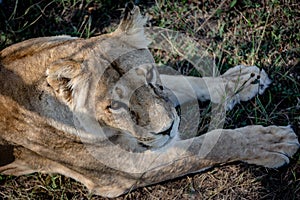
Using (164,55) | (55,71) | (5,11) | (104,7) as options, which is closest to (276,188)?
(164,55)

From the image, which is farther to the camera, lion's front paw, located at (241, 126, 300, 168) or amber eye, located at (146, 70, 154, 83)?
lion's front paw, located at (241, 126, 300, 168)

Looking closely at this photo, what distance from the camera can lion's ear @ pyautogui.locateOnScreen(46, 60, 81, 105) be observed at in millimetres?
2092

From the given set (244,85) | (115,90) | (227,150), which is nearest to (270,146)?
(227,150)

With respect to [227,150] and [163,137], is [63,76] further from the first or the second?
[227,150]

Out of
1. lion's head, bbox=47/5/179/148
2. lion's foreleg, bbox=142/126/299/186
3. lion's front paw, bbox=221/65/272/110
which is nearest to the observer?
lion's head, bbox=47/5/179/148

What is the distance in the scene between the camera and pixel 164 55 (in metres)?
3.10

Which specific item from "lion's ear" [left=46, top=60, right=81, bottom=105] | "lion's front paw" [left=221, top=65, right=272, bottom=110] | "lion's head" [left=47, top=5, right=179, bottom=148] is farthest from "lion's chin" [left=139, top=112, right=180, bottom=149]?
"lion's front paw" [left=221, top=65, right=272, bottom=110]

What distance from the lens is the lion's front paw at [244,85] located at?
2814 millimetres

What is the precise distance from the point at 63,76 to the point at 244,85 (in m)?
1.03

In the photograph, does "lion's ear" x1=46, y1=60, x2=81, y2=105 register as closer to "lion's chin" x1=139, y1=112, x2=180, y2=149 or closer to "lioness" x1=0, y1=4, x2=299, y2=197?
"lioness" x1=0, y1=4, x2=299, y2=197

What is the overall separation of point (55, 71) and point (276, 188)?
3.66 ft

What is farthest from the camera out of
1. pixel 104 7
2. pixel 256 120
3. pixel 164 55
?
pixel 104 7

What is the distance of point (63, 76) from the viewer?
6.89 feet

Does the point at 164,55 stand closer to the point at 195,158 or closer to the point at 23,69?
the point at 195,158
